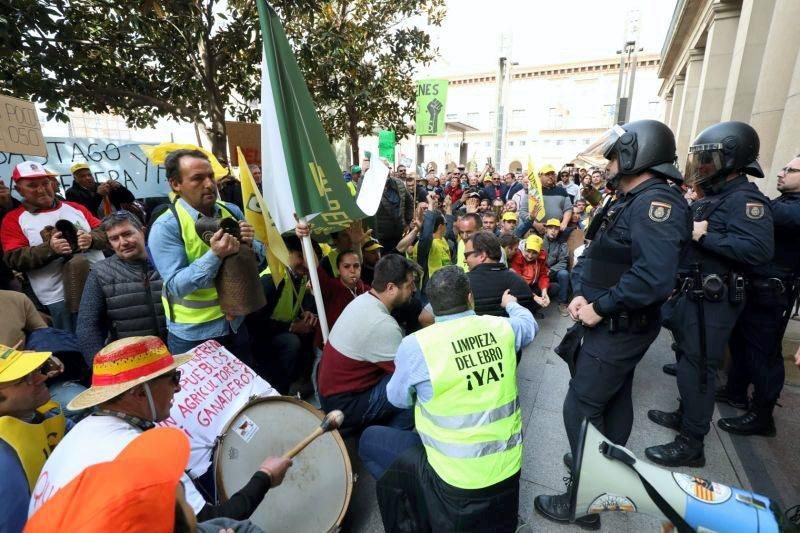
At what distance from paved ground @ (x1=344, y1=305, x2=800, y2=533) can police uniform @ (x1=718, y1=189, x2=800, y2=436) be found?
0.65 ft

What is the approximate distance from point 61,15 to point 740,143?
7.42m

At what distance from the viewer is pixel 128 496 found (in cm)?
83

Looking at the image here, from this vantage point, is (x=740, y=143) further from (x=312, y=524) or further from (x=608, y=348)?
(x=312, y=524)

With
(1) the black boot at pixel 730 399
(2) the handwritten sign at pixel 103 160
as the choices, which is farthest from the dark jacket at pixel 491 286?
(2) the handwritten sign at pixel 103 160

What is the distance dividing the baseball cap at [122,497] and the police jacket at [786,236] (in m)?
3.65

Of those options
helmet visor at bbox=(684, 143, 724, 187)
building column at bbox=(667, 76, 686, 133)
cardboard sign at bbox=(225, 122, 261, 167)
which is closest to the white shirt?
helmet visor at bbox=(684, 143, 724, 187)

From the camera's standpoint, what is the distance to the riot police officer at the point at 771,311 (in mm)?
2883

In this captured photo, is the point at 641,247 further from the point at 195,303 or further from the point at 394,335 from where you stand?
the point at 195,303

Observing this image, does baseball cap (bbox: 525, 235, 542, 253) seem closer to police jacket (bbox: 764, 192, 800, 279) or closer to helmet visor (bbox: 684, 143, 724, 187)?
helmet visor (bbox: 684, 143, 724, 187)

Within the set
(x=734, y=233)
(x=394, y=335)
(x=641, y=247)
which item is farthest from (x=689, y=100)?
(x=394, y=335)

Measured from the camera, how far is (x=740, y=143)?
274cm

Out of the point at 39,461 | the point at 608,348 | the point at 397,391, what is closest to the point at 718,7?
the point at 608,348

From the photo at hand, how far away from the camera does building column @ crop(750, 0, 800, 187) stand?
4.73 metres

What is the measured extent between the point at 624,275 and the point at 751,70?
6.99m
